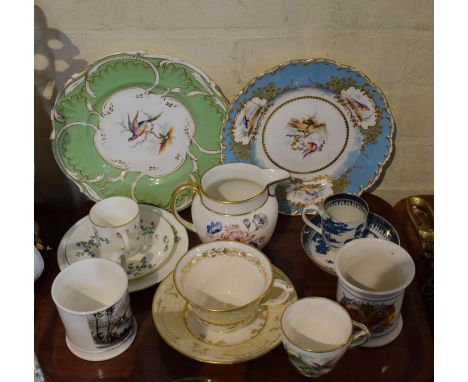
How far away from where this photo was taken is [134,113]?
0.90 m

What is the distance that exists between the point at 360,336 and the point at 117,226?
41 centimetres

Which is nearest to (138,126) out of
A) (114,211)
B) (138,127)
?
(138,127)

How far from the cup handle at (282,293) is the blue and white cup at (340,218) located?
13cm

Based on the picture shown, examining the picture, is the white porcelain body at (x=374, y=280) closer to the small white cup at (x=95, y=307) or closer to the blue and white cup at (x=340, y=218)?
the blue and white cup at (x=340, y=218)

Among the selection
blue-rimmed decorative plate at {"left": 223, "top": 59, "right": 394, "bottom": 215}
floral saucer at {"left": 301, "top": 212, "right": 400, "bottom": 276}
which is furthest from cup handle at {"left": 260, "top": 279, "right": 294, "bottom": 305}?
blue-rimmed decorative plate at {"left": 223, "top": 59, "right": 394, "bottom": 215}

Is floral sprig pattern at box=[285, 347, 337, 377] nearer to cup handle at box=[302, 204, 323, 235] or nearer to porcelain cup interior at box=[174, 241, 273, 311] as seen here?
porcelain cup interior at box=[174, 241, 273, 311]

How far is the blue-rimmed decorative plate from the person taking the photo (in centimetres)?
86

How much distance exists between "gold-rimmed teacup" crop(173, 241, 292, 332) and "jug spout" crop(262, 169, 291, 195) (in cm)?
12

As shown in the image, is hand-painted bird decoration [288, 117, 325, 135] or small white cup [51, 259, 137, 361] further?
hand-painted bird decoration [288, 117, 325, 135]

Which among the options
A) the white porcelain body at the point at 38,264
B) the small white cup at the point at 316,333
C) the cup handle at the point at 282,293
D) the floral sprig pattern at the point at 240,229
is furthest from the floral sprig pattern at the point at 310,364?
the white porcelain body at the point at 38,264

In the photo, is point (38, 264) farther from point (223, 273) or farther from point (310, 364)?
point (310, 364)

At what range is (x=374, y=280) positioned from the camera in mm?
795

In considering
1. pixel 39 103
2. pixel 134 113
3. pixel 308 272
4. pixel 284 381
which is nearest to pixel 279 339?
pixel 284 381

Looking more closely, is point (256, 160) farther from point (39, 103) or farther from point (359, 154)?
point (39, 103)
